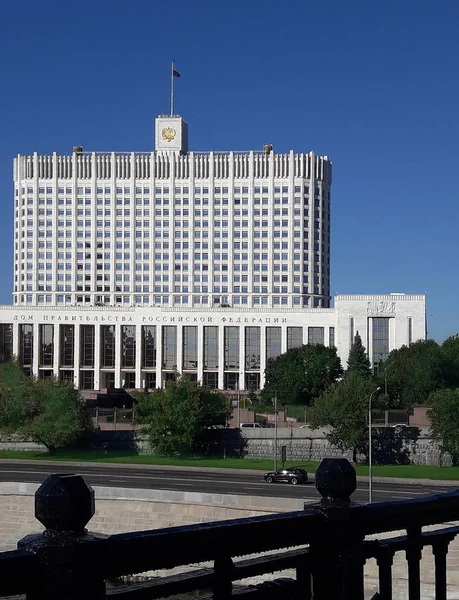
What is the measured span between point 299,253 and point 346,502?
12094 cm

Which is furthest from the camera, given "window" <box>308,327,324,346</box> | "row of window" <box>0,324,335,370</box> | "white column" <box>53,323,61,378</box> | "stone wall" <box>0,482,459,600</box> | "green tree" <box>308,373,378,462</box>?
"white column" <box>53,323,61,378</box>

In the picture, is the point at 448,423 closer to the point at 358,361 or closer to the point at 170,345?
the point at 358,361

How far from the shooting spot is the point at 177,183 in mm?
127250

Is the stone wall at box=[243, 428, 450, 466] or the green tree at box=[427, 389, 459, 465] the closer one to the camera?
the green tree at box=[427, 389, 459, 465]

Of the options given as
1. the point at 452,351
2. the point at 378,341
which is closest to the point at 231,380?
the point at 378,341

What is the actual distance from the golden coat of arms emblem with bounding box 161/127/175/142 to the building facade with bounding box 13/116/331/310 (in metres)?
0.29

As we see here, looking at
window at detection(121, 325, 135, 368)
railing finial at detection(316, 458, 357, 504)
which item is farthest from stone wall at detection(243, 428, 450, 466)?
railing finial at detection(316, 458, 357, 504)

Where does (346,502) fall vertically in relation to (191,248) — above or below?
below

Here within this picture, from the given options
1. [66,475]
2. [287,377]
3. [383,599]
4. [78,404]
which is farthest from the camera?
[287,377]

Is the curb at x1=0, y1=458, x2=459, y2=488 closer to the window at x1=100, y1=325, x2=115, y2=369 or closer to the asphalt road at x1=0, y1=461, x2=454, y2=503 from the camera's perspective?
the asphalt road at x1=0, y1=461, x2=454, y2=503

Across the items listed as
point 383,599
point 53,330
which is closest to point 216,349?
point 53,330

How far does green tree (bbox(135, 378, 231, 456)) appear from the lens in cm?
6038

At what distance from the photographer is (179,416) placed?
6081cm

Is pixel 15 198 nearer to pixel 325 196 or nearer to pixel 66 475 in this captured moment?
pixel 325 196
